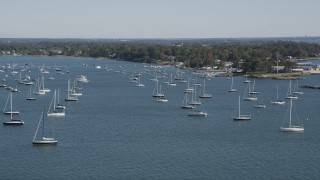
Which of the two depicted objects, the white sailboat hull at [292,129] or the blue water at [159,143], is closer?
the blue water at [159,143]

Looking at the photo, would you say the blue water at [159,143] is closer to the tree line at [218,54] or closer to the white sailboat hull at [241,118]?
the white sailboat hull at [241,118]

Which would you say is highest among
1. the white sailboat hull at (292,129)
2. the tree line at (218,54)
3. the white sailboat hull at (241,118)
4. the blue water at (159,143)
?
the tree line at (218,54)

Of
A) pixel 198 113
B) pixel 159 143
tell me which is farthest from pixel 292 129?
pixel 159 143

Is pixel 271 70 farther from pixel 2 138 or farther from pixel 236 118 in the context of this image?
pixel 2 138

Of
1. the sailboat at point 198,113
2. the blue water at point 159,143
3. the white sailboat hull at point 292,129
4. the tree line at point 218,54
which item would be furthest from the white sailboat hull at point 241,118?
the tree line at point 218,54

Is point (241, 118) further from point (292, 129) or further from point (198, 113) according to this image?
point (292, 129)

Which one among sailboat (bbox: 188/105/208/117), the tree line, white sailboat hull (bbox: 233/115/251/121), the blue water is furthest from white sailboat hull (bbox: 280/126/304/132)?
the tree line

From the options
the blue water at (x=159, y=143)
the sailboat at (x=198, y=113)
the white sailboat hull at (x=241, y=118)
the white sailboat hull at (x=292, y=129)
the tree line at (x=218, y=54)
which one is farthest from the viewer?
the tree line at (x=218, y=54)

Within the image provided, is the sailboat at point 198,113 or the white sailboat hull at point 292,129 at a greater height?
the sailboat at point 198,113

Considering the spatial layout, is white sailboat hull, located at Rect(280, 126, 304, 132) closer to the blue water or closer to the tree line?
the blue water
